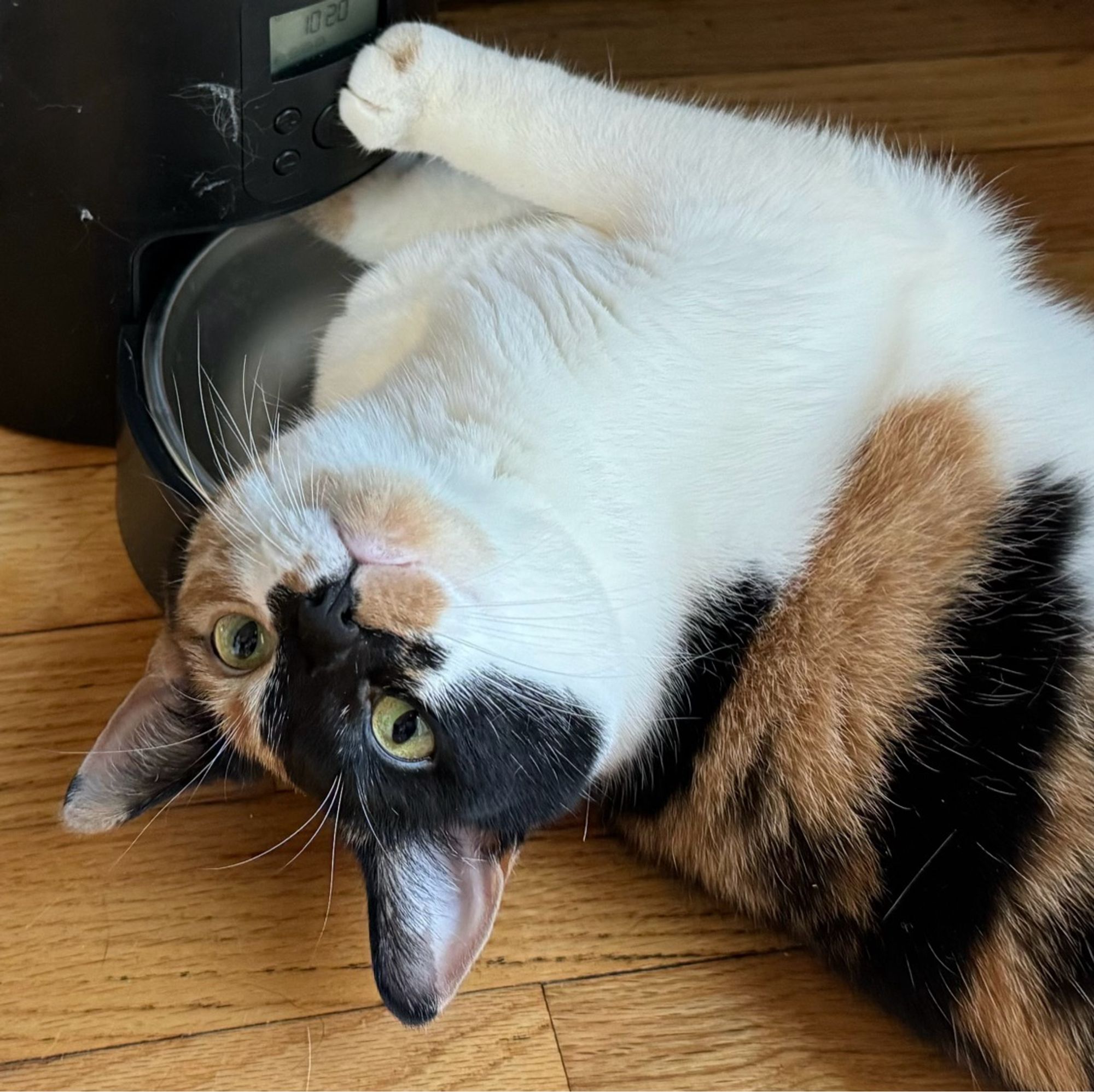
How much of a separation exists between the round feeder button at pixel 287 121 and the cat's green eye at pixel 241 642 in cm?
51

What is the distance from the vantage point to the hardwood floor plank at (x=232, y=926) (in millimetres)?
1113

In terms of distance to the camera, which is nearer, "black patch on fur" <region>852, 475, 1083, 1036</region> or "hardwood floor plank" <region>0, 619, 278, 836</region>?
"black patch on fur" <region>852, 475, 1083, 1036</region>

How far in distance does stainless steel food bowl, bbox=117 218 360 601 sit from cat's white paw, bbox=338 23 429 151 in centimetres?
23

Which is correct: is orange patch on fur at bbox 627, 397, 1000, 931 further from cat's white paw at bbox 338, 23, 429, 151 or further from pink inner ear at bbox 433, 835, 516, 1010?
cat's white paw at bbox 338, 23, 429, 151

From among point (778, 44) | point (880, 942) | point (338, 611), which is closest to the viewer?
point (338, 611)

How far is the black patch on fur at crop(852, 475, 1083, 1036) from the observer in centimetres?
100

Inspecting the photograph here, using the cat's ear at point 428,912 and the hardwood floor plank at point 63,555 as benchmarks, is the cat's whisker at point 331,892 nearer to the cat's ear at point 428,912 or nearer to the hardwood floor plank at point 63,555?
the cat's ear at point 428,912

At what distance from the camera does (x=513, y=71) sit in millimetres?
1229

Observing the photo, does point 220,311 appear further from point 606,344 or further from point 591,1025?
point 591,1025

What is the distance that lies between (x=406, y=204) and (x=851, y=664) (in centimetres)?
75

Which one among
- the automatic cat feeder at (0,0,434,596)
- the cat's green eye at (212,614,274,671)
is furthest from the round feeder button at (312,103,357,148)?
the cat's green eye at (212,614,274,671)

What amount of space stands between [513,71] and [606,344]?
367mm

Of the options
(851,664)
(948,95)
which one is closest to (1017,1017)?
(851,664)

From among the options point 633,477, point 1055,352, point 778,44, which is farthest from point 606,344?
point 778,44
